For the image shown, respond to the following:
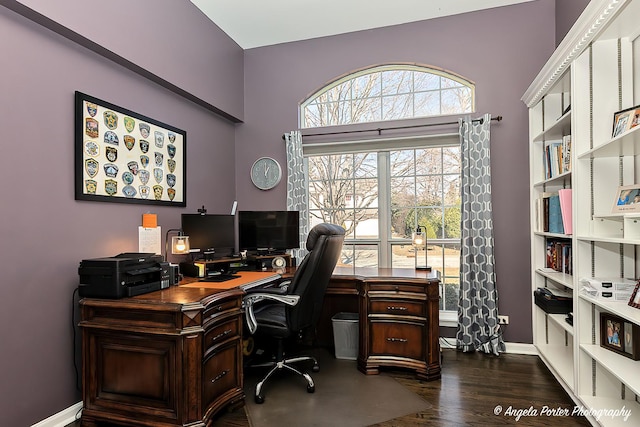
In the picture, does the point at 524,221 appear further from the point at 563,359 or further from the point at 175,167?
the point at 175,167

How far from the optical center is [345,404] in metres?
2.53

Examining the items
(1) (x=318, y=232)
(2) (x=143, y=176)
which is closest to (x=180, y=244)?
(2) (x=143, y=176)

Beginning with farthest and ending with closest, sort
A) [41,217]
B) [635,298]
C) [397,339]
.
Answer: [397,339], [41,217], [635,298]

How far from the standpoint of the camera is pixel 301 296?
8.47ft

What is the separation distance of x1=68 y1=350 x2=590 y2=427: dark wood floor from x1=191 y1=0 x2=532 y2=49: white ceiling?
10.3ft

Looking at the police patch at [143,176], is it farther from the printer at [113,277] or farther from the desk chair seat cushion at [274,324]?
the desk chair seat cushion at [274,324]

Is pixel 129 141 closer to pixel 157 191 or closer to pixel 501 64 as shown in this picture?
pixel 157 191

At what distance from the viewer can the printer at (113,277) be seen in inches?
87.6

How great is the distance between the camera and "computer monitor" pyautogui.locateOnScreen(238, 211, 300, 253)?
3.62m

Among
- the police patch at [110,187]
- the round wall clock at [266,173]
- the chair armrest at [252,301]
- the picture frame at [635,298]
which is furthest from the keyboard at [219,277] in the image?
the picture frame at [635,298]

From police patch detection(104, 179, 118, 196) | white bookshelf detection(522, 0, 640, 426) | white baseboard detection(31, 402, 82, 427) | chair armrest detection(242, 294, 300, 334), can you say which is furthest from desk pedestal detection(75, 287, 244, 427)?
A: white bookshelf detection(522, 0, 640, 426)

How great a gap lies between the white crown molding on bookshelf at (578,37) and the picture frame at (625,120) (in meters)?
0.46

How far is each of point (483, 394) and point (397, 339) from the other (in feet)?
2.26

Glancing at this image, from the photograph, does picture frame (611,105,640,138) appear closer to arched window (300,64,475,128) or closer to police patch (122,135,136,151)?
arched window (300,64,475,128)
